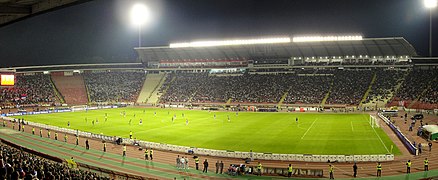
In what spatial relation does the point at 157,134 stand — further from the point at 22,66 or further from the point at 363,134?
the point at 22,66

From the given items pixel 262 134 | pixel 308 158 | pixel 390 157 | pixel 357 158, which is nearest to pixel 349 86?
pixel 262 134

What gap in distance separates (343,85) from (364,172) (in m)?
60.4

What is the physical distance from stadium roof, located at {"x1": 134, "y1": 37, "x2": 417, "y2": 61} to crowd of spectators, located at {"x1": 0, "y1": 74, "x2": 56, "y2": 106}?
2871 centimetres

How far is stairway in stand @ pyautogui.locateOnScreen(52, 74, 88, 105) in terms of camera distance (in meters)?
92.4

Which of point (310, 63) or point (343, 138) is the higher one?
point (310, 63)

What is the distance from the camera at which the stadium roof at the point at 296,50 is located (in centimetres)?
8094

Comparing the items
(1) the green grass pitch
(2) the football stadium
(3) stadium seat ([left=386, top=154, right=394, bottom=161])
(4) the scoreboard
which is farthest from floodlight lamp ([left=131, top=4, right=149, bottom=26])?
(3) stadium seat ([left=386, top=154, right=394, bottom=161])

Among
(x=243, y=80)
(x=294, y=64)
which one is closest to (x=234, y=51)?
(x=243, y=80)

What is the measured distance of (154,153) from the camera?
3291 cm

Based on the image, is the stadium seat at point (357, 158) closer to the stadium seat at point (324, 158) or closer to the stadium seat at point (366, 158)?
the stadium seat at point (366, 158)

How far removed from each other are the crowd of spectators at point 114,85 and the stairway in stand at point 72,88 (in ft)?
5.77

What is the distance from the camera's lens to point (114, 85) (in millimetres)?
104250

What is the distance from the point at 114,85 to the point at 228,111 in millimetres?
43518

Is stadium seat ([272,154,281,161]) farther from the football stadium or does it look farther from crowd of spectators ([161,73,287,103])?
crowd of spectators ([161,73,287,103])
